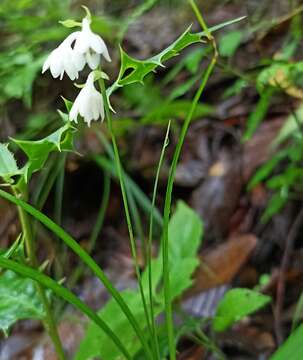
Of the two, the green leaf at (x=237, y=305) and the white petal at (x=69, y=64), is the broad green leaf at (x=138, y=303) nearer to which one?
the green leaf at (x=237, y=305)

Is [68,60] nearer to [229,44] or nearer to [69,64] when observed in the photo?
[69,64]

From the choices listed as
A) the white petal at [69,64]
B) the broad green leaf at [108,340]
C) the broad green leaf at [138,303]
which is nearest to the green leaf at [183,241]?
the broad green leaf at [138,303]

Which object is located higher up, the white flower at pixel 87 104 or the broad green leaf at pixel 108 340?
the white flower at pixel 87 104

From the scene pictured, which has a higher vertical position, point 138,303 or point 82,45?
point 82,45

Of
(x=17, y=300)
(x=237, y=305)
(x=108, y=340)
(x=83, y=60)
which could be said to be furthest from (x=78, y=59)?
(x=237, y=305)

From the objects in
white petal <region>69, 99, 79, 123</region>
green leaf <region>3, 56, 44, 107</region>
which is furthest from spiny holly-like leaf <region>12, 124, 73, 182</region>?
green leaf <region>3, 56, 44, 107</region>
